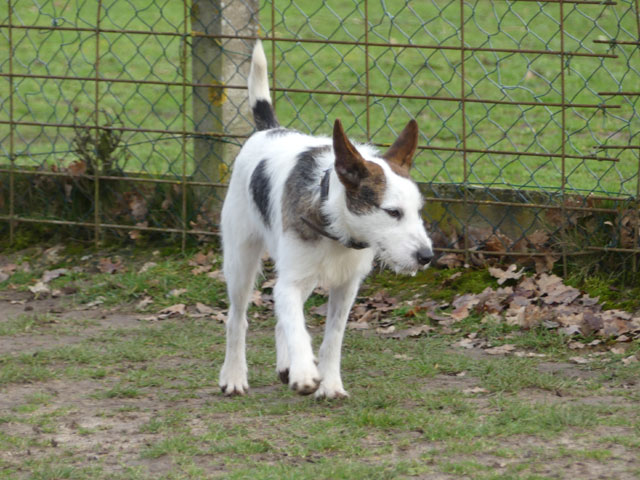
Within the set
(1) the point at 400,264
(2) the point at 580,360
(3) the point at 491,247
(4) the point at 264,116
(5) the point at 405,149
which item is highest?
(4) the point at 264,116

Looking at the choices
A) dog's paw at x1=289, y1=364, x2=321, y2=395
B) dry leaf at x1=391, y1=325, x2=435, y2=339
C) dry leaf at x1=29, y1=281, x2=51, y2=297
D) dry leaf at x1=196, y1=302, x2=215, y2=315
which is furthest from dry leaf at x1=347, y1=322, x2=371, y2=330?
dry leaf at x1=29, y1=281, x2=51, y2=297

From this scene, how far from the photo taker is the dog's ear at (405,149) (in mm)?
4652

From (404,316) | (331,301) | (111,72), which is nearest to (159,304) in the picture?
(404,316)

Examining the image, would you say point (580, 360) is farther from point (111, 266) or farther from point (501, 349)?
point (111, 266)

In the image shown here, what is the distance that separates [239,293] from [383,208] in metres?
1.17

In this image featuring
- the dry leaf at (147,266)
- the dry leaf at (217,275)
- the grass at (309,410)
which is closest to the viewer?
the grass at (309,410)

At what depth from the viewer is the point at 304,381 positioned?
4.29m

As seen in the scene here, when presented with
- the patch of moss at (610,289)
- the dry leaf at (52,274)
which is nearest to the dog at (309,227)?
the patch of moss at (610,289)

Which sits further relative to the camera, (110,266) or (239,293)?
(110,266)

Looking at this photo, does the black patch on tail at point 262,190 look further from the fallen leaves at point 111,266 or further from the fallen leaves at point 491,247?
the fallen leaves at point 111,266

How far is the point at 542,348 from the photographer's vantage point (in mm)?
5523

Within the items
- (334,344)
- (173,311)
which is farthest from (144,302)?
(334,344)

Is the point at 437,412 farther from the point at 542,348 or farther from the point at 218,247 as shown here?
the point at 218,247

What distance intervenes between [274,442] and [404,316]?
221 cm
